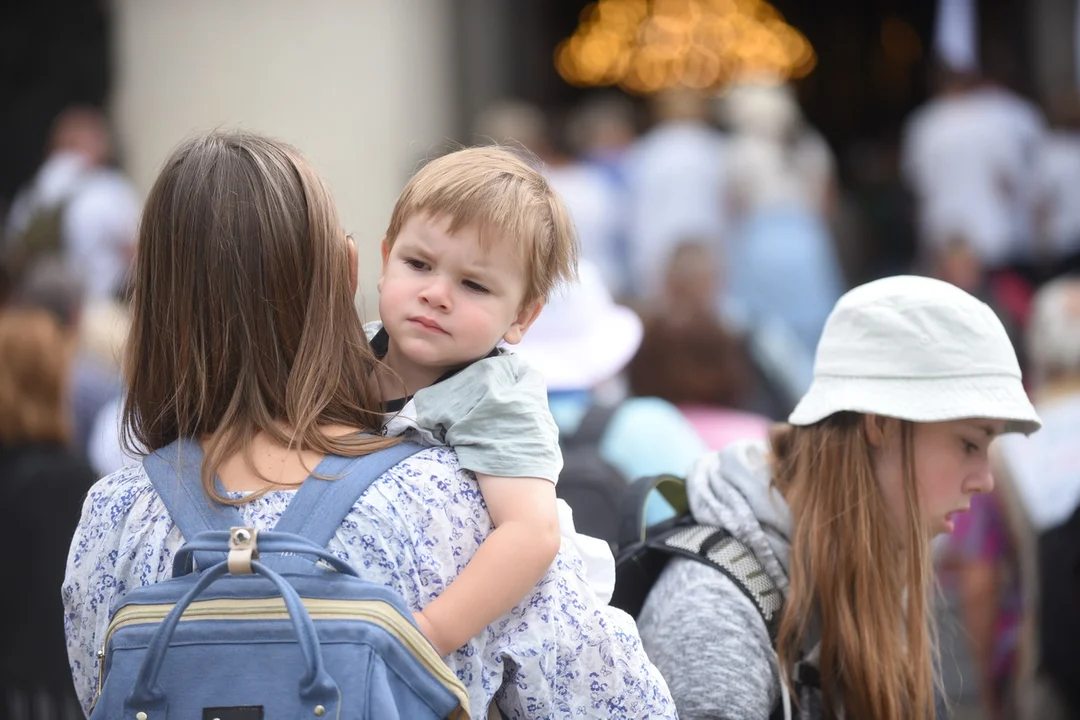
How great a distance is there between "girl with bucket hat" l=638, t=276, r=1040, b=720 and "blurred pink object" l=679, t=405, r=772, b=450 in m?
1.75

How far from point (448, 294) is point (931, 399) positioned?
88 cm

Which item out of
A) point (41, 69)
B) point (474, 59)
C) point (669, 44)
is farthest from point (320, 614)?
point (669, 44)

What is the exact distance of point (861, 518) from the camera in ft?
7.71

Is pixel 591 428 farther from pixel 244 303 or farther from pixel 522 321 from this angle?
pixel 244 303

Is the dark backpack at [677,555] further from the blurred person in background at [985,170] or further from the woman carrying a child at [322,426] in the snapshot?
the blurred person in background at [985,170]

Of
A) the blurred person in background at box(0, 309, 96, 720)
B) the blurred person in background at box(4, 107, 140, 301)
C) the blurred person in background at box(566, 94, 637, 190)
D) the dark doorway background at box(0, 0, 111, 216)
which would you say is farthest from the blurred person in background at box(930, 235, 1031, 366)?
the dark doorway background at box(0, 0, 111, 216)

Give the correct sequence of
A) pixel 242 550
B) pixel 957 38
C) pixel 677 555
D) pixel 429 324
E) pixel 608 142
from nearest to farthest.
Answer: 1. pixel 242 550
2. pixel 429 324
3. pixel 677 555
4. pixel 608 142
5. pixel 957 38

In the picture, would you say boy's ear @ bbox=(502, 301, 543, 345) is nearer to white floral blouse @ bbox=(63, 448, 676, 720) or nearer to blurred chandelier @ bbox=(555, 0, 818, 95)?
white floral blouse @ bbox=(63, 448, 676, 720)

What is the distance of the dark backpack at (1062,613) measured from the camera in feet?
11.2

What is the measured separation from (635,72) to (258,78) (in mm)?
7599

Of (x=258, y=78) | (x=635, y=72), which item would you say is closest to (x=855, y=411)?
(x=258, y=78)

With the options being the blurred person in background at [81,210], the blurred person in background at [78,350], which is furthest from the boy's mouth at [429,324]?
the blurred person in background at [81,210]

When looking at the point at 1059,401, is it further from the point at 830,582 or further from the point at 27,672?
the point at 27,672

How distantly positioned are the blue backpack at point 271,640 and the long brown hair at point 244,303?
174 millimetres
